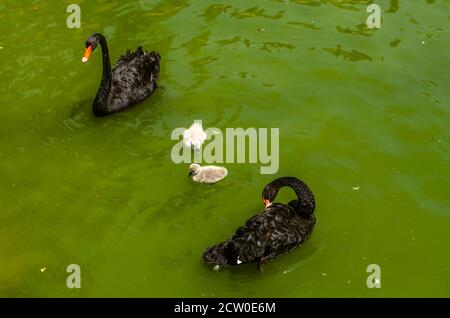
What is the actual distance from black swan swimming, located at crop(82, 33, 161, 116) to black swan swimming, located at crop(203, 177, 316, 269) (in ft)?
7.80

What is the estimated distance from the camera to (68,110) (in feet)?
23.6

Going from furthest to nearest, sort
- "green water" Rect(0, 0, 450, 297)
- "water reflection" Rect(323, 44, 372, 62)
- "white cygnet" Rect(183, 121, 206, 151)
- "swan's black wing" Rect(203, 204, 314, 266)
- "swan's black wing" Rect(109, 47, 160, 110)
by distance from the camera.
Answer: "water reflection" Rect(323, 44, 372, 62) < "swan's black wing" Rect(109, 47, 160, 110) < "white cygnet" Rect(183, 121, 206, 151) < "green water" Rect(0, 0, 450, 297) < "swan's black wing" Rect(203, 204, 314, 266)

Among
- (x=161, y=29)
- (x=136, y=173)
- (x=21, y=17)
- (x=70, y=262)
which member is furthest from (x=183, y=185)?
(x=21, y=17)

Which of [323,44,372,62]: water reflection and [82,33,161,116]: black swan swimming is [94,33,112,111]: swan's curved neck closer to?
[82,33,161,116]: black swan swimming

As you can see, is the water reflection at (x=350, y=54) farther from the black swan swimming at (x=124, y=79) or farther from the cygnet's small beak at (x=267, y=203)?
the cygnet's small beak at (x=267, y=203)

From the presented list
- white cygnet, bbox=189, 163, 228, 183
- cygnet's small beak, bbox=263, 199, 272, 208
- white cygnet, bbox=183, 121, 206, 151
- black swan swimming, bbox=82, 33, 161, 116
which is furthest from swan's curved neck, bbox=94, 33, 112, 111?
cygnet's small beak, bbox=263, 199, 272, 208

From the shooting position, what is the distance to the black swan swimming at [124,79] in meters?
6.95

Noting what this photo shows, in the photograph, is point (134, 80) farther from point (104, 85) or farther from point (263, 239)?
point (263, 239)

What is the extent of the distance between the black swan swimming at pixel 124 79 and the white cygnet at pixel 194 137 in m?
0.98

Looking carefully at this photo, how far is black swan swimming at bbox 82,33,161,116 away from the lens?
22.8 ft

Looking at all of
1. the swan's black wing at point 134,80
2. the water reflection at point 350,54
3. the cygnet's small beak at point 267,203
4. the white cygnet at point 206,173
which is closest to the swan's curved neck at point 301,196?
the cygnet's small beak at point 267,203

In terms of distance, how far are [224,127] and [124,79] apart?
1374 mm
